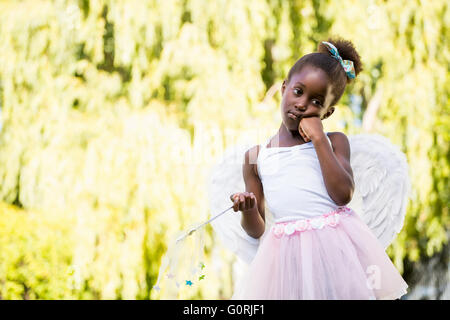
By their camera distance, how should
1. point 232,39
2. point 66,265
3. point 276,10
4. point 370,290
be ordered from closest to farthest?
1. point 370,290
2. point 66,265
3. point 232,39
4. point 276,10

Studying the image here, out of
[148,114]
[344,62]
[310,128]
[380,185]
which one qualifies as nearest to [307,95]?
[310,128]

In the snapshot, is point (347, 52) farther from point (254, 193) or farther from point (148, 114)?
point (148, 114)

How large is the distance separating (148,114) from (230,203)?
2.21 metres

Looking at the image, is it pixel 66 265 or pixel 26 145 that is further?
pixel 26 145

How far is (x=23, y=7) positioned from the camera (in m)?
4.02

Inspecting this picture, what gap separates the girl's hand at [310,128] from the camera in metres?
1.39

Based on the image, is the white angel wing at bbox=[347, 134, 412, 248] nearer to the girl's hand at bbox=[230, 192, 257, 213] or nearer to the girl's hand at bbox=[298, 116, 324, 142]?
the girl's hand at bbox=[298, 116, 324, 142]

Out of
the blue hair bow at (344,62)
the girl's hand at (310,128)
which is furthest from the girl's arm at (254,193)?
the blue hair bow at (344,62)

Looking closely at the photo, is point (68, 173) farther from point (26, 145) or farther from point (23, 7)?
point (23, 7)

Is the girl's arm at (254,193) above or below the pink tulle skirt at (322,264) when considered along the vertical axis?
above

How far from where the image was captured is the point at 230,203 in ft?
5.63

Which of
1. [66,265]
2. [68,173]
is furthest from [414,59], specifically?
[66,265]

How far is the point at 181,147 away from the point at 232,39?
99 centimetres

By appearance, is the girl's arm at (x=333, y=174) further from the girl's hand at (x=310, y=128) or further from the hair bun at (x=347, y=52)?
the hair bun at (x=347, y=52)
